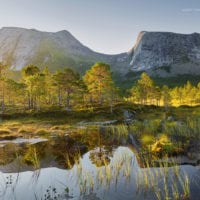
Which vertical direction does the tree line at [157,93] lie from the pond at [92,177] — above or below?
below

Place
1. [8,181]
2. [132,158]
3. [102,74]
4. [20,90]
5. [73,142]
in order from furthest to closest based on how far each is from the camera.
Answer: [20,90] < [102,74] < [73,142] < [132,158] < [8,181]

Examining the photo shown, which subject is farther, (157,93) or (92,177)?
(157,93)

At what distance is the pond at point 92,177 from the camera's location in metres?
13.5

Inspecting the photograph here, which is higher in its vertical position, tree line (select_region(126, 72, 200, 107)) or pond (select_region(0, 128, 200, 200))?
pond (select_region(0, 128, 200, 200))

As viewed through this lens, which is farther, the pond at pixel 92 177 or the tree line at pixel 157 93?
the tree line at pixel 157 93

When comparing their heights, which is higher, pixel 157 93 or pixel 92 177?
pixel 92 177

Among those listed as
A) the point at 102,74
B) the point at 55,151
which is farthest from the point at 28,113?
the point at 55,151

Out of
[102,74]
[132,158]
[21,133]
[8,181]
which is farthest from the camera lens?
[102,74]

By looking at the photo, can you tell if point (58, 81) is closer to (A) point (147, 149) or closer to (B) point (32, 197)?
(A) point (147, 149)

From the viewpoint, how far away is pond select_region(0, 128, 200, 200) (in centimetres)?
1351

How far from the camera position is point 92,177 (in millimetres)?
16391

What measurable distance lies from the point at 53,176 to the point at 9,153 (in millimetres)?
10311

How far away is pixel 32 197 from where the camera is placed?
13578 mm

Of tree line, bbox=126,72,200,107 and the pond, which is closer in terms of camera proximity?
the pond
